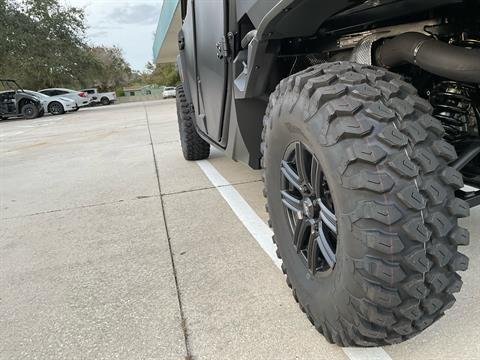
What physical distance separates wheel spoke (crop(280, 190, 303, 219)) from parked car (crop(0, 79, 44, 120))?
24093 millimetres

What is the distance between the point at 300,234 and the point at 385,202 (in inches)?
25.7

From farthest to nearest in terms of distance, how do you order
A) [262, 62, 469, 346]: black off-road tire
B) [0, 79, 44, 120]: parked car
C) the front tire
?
the front tire
[0, 79, 44, 120]: parked car
[262, 62, 469, 346]: black off-road tire

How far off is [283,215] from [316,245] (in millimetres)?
342

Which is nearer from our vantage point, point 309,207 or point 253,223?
point 309,207

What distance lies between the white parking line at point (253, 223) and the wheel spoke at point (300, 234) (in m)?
0.49

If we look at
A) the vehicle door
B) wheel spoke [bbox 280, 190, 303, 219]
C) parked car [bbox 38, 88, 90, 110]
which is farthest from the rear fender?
parked car [bbox 38, 88, 90, 110]

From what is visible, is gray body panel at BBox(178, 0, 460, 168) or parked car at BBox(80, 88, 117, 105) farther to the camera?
parked car at BBox(80, 88, 117, 105)

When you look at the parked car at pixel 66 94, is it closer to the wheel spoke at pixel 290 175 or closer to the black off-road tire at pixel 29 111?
the black off-road tire at pixel 29 111

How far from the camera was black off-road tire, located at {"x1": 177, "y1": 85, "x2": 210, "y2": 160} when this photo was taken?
552 centimetres

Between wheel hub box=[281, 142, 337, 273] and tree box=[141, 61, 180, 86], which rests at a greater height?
wheel hub box=[281, 142, 337, 273]

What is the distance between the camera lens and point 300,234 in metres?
1.95

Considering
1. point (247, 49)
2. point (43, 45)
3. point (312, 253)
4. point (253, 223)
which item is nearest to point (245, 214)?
point (253, 223)

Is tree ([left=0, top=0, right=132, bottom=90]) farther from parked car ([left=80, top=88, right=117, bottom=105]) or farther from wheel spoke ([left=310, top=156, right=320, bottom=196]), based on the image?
wheel spoke ([left=310, top=156, right=320, bottom=196])

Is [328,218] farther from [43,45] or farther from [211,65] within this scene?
[43,45]
